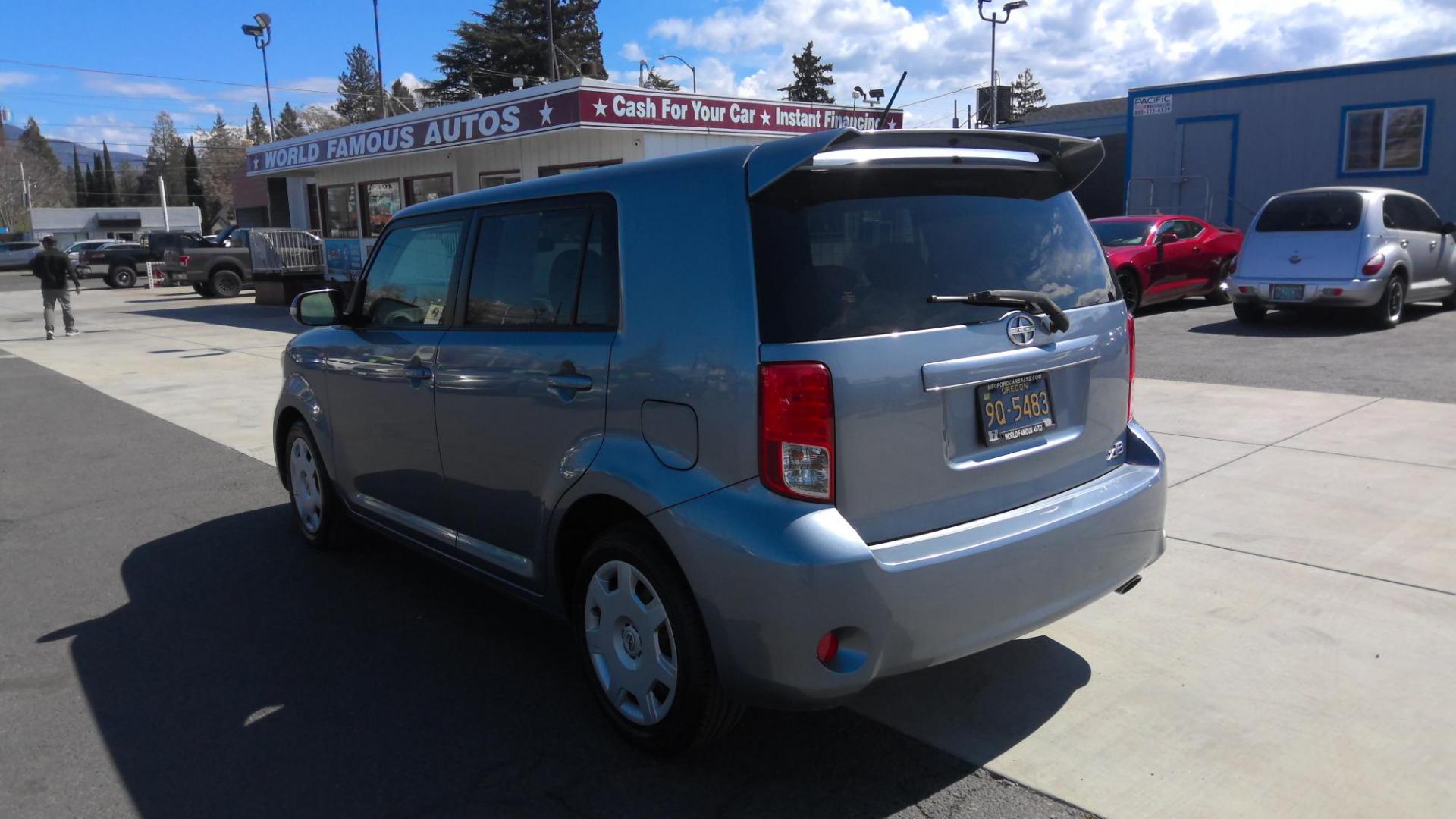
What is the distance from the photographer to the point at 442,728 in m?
3.53

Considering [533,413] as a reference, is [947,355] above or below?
above

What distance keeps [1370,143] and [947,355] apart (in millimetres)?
21035

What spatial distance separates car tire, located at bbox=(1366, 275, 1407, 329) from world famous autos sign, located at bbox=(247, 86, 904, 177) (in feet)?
25.4

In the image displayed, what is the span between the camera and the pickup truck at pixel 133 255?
119 ft

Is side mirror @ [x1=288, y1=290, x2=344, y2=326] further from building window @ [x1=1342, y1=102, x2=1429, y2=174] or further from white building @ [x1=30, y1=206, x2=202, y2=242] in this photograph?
white building @ [x1=30, y1=206, x2=202, y2=242]

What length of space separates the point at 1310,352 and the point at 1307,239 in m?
2.32

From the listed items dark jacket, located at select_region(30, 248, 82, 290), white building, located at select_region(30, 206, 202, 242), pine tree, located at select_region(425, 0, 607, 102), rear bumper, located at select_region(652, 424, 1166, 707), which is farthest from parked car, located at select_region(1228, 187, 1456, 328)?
white building, located at select_region(30, 206, 202, 242)

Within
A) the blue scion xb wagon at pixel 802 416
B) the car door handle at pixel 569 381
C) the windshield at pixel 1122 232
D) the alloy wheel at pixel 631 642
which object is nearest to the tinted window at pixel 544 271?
the blue scion xb wagon at pixel 802 416

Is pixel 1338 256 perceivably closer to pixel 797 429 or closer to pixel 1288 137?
pixel 1288 137

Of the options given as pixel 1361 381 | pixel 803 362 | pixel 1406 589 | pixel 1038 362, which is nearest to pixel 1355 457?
pixel 1406 589

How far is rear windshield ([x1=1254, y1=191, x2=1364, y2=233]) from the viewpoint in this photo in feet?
40.6

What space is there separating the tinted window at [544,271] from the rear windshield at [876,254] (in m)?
0.71

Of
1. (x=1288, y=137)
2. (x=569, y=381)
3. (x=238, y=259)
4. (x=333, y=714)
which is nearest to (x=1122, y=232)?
(x=1288, y=137)

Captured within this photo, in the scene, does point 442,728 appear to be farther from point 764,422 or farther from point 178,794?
point 764,422
